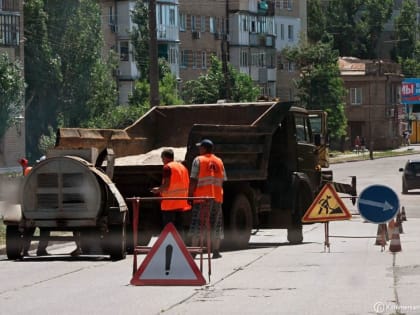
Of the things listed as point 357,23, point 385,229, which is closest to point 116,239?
point 385,229

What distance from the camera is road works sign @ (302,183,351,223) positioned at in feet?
73.3

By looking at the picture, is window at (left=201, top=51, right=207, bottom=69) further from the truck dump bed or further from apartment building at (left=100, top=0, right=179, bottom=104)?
the truck dump bed

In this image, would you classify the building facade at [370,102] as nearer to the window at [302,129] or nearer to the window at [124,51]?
the window at [124,51]

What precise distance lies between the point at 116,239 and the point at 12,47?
48.7 meters

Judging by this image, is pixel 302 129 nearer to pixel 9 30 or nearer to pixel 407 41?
pixel 9 30

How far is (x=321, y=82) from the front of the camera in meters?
99.2

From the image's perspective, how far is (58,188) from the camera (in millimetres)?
20203

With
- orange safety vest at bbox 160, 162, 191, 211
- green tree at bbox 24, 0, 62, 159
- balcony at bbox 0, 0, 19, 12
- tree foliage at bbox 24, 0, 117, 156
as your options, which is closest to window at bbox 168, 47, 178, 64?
tree foliage at bbox 24, 0, 117, 156

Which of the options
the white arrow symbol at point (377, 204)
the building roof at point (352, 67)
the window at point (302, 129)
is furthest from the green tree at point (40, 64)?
the white arrow symbol at point (377, 204)

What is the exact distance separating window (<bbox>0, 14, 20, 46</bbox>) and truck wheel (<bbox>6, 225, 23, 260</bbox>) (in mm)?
47016

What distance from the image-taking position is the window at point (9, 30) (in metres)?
66.9

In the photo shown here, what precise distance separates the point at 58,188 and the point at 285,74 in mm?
96109

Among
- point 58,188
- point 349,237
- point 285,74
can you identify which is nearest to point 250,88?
point 285,74

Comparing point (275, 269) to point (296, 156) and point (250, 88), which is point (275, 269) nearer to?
point (296, 156)
